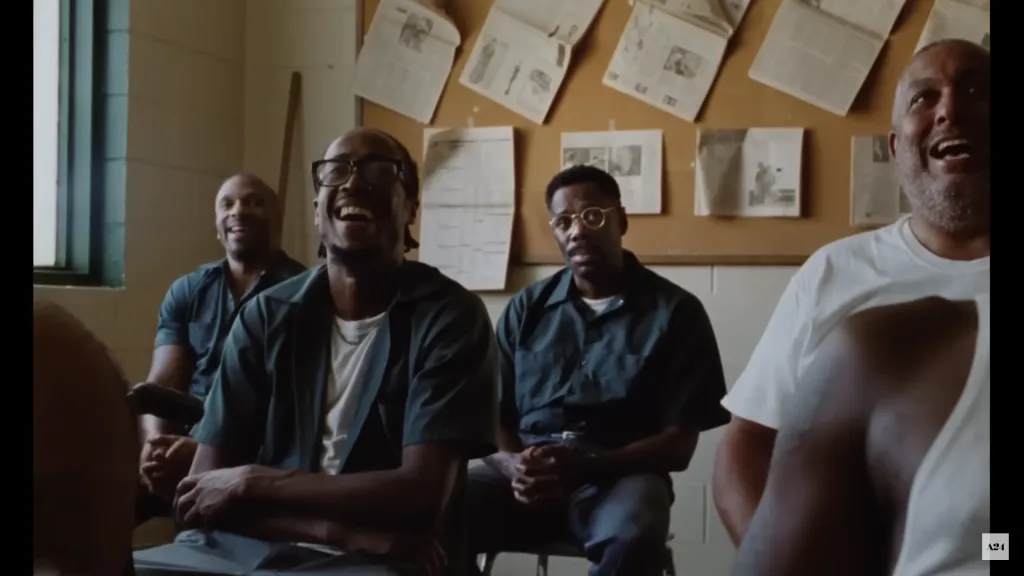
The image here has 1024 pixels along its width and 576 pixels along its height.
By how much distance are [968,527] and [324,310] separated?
2.78ft

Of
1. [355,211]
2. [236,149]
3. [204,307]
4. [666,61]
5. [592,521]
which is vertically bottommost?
[592,521]

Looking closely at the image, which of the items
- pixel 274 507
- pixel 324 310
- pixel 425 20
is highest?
pixel 425 20

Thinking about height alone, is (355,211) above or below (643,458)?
above

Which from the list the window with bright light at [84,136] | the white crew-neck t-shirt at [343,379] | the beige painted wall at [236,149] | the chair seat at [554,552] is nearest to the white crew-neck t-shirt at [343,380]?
the white crew-neck t-shirt at [343,379]

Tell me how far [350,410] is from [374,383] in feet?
0.15

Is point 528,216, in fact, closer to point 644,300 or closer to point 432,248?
point 432,248

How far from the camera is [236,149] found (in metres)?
2.68

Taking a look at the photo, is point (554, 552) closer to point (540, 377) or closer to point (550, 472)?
point (550, 472)

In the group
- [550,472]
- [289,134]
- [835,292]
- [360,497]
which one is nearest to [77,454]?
[360,497]

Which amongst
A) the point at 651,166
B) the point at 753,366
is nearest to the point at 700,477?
the point at 651,166

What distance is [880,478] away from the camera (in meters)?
0.82

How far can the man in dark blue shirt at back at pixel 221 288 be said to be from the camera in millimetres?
2035

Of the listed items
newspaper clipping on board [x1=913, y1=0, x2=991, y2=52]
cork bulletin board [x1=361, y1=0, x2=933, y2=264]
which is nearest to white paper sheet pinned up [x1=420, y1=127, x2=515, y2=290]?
cork bulletin board [x1=361, y1=0, x2=933, y2=264]
